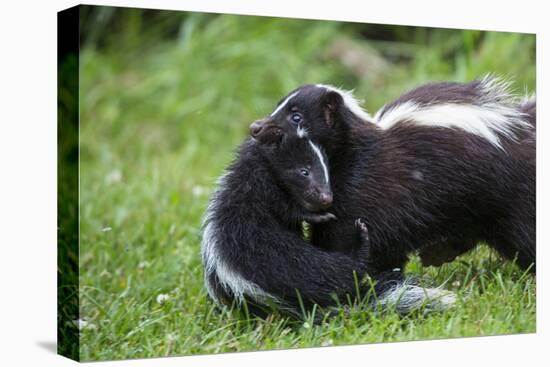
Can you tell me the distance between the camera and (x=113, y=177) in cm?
720

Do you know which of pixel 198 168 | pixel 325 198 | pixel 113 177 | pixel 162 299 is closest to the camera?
pixel 325 198

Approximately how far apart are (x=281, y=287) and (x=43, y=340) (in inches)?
53.3

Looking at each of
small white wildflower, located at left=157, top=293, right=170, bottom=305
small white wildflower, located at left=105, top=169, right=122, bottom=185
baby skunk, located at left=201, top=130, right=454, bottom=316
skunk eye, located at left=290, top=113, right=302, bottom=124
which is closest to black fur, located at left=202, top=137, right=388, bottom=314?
baby skunk, located at left=201, top=130, right=454, bottom=316

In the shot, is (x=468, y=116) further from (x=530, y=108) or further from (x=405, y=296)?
(x=405, y=296)

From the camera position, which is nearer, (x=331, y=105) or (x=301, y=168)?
(x=301, y=168)

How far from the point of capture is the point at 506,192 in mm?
4918

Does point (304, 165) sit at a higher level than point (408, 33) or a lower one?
lower

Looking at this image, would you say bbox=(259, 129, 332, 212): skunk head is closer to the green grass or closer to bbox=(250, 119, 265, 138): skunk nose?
bbox=(250, 119, 265, 138): skunk nose

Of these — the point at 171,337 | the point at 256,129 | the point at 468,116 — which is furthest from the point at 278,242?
the point at 468,116

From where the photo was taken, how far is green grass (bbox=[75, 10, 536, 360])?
4.67 metres

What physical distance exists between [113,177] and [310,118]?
2943 millimetres

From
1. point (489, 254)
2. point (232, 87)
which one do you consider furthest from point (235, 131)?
point (489, 254)

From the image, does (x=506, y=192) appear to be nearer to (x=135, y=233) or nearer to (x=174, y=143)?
(x=135, y=233)

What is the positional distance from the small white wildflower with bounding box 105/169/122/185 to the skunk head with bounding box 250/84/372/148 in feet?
8.98
